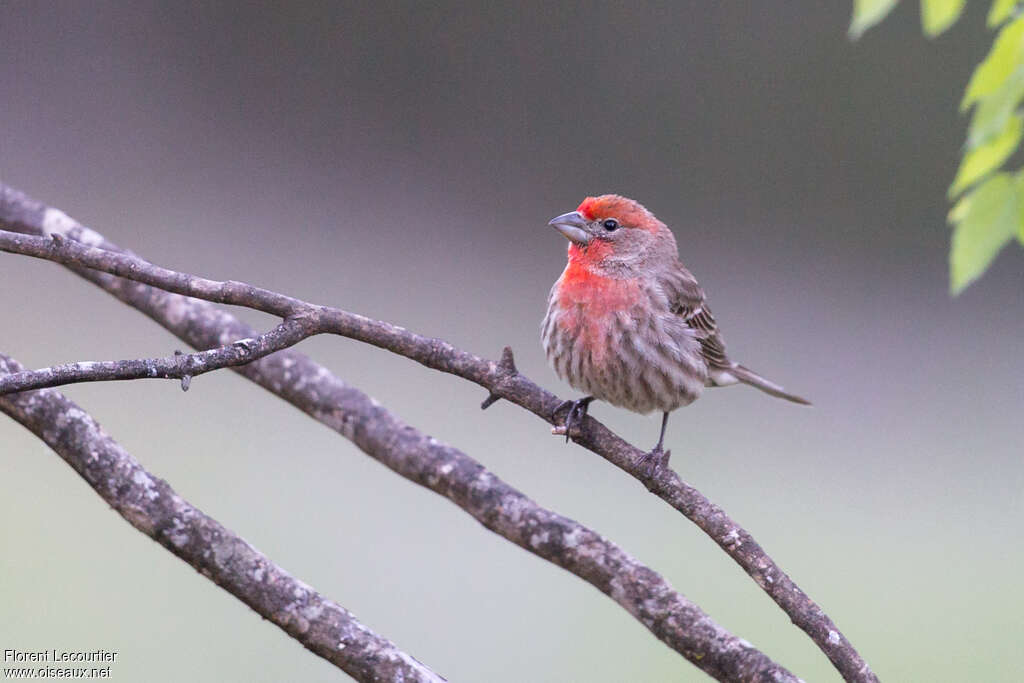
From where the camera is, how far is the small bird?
340 centimetres

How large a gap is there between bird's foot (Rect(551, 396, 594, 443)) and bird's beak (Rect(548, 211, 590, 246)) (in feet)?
2.56

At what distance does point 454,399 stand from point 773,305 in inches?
90.5

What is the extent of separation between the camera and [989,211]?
2.50 metres

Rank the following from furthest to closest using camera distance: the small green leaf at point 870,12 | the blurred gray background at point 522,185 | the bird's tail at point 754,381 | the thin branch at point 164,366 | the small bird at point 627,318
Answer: the blurred gray background at point 522,185, the bird's tail at point 754,381, the small bird at point 627,318, the small green leaf at point 870,12, the thin branch at point 164,366

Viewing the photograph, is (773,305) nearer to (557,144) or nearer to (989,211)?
(557,144)

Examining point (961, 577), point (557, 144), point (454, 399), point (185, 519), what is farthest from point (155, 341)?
point (185, 519)

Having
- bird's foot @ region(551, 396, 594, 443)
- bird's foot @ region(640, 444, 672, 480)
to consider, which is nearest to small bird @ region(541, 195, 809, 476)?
bird's foot @ region(551, 396, 594, 443)

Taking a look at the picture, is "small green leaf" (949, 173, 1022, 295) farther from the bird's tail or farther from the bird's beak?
the bird's tail

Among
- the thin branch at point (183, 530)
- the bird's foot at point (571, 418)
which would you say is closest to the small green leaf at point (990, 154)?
the bird's foot at point (571, 418)

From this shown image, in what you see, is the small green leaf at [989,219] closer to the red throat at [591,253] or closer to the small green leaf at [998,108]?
the small green leaf at [998,108]

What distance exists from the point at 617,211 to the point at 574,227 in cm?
14

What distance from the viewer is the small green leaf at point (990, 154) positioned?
2.51 m

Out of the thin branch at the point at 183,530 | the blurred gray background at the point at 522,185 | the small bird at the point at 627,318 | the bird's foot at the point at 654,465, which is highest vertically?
the blurred gray background at the point at 522,185

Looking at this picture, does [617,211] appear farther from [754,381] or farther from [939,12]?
[939,12]
